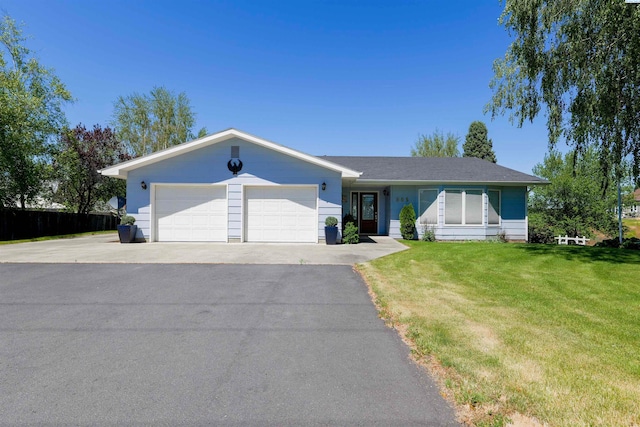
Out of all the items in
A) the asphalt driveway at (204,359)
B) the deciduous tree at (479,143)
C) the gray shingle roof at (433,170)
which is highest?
the deciduous tree at (479,143)

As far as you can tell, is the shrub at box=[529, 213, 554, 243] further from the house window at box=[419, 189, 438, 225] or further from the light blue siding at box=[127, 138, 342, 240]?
the light blue siding at box=[127, 138, 342, 240]

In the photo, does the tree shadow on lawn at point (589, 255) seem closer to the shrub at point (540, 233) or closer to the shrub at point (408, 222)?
the shrub at point (408, 222)

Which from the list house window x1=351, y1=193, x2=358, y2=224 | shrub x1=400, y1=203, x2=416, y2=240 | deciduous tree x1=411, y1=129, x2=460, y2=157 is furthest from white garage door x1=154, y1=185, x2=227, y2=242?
deciduous tree x1=411, y1=129, x2=460, y2=157

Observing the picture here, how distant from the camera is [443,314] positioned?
4.00 m

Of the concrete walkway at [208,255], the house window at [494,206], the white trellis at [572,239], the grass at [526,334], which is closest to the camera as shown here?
the grass at [526,334]

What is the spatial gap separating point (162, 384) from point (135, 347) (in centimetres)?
94

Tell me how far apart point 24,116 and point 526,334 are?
23292 millimetres

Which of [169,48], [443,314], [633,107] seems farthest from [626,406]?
[169,48]

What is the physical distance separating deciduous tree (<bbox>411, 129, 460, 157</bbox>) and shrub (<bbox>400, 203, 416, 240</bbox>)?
789 inches

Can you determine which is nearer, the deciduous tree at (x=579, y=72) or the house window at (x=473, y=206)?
the deciduous tree at (x=579, y=72)

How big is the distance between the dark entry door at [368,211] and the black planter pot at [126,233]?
33.4 feet

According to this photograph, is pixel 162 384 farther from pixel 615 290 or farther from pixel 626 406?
pixel 615 290

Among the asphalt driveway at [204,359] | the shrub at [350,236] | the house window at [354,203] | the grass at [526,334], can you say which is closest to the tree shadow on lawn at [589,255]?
the grass at [526,334]

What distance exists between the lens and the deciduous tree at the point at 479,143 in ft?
93.9
